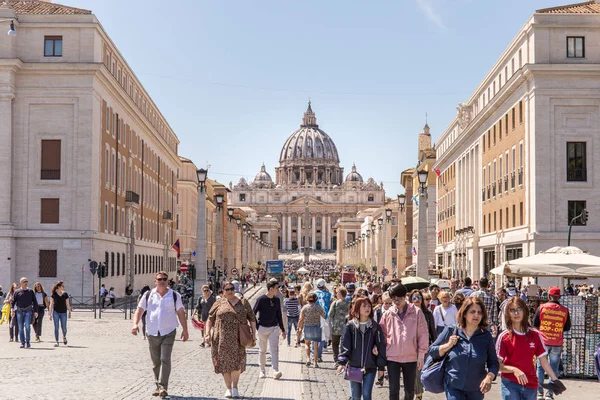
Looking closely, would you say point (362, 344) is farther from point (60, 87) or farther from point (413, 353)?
point (60, 87)

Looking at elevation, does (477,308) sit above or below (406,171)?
below

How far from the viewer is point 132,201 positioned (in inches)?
2208

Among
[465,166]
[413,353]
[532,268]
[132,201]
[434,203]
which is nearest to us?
[413,353]

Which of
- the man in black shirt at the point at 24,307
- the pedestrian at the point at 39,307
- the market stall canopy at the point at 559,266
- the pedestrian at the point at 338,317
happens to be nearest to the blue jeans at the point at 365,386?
the pedestrian at the point at 338,317

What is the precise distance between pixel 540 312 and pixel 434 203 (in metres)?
68.7

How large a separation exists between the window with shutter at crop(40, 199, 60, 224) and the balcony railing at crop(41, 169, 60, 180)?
1.07m

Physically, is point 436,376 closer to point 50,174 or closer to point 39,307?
point 39,307

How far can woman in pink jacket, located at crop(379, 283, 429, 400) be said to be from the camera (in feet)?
37.6

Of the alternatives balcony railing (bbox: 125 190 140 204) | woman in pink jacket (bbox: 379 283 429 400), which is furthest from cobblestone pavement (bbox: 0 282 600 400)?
balcony railing (bbox: 125 190 140 204)

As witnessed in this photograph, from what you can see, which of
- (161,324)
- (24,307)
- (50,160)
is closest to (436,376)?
(161,324)

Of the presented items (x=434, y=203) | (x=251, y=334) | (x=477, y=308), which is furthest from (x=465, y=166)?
(x=477, y=308)

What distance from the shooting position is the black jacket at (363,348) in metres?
11.5

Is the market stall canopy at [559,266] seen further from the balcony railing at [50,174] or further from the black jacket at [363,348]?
the balcony railing at [50,174]

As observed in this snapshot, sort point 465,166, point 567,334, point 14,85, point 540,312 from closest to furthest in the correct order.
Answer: point 540,312
point 567,334
point 14,85
point 465,166
